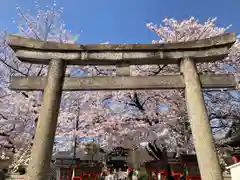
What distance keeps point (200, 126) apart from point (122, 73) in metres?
1.93

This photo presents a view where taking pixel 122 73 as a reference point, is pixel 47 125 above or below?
below

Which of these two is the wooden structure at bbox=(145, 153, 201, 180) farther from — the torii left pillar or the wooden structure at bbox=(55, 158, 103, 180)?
the torii left pillar

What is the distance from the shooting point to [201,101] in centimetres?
425

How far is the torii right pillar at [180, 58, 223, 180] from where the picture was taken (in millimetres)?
3715

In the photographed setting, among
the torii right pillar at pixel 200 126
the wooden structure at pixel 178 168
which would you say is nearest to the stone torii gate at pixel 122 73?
the torii right pillar at pixel 200 126

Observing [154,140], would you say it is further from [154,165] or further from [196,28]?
[196,28]

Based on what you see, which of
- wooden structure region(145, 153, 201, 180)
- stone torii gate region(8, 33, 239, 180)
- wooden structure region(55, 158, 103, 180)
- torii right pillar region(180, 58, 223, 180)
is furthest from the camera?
wooden structure region(55, 158, 103, 180)

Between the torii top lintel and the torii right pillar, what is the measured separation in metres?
0.30

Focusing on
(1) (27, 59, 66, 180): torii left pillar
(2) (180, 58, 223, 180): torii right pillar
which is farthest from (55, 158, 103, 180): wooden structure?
(2) (180, 58, 223, 180): torii right pillar

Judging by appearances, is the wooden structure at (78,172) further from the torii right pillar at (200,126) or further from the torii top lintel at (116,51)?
the torii right pillar at (200,126)

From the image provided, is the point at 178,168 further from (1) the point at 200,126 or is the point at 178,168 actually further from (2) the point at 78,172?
(1) the point at 200,126

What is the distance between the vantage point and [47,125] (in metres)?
4.05

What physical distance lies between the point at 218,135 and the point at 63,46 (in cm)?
1505

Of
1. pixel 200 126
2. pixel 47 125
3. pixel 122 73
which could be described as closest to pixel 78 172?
pixel 47 125
